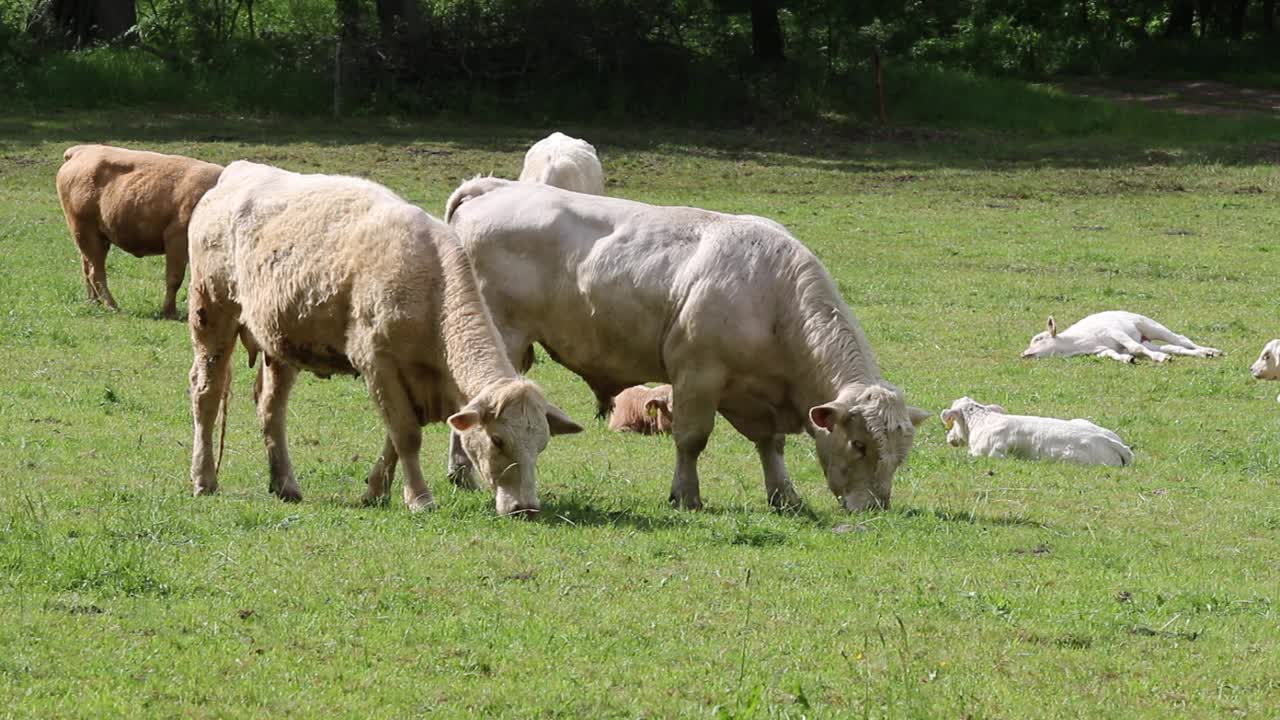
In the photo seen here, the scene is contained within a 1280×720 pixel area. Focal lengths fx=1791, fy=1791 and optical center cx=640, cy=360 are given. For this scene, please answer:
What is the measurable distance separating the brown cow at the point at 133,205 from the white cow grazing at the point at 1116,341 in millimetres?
8788

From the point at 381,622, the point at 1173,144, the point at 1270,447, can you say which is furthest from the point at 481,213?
the point at 1173,144

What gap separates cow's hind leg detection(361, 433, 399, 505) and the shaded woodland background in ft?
85.8

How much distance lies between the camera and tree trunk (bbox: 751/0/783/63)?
3881 cm

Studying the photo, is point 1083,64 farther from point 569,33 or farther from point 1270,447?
point 1270,447

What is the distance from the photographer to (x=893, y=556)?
9219 millimetres

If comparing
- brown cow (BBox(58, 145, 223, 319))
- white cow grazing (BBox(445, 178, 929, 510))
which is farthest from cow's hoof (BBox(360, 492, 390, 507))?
brown cow (BBox(58, 145, 223, 319))

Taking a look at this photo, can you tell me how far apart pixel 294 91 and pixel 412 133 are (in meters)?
3.69

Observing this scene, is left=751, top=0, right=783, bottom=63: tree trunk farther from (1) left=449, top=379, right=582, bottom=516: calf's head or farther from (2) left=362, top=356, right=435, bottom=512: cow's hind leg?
(1) left=449, top=379, right=582, bottom=516: calf's head

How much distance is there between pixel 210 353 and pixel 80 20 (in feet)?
97.5

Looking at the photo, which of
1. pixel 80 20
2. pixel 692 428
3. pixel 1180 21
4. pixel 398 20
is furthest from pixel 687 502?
pixel 1180 21

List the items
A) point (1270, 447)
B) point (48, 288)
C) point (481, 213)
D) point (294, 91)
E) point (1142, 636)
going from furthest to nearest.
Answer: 1. point (294, 91)
2. point (48, 288)
3. point (1270, 447)
4. point (481, 213)
5. point (1142, 636)

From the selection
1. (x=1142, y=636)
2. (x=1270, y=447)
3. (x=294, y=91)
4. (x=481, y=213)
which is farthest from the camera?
(x=294, y=91)

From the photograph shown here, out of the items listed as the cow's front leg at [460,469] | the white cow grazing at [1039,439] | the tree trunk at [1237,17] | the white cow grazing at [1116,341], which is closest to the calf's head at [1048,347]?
the white cow grazing at [1116,341]

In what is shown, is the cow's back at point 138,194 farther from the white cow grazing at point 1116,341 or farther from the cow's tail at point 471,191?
the white cow grazing at point 1116,341
